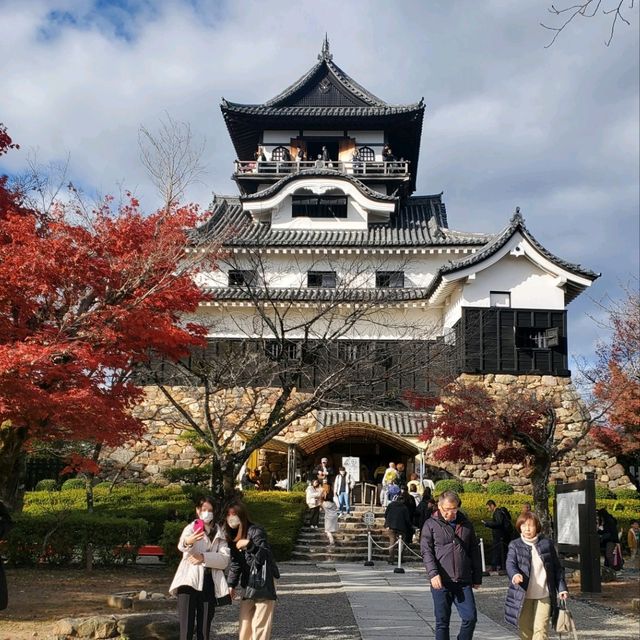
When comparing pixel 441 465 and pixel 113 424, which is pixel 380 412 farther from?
pixel 113 424

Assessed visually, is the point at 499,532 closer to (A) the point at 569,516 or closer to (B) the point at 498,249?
(A) the point at 569,516

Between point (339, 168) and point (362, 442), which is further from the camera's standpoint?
point (339, 168)

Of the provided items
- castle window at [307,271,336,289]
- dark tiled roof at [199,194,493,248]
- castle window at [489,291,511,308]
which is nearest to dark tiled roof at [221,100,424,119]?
dark tiled roof at [199,194,493,248]

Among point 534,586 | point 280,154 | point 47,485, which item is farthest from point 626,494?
point 280,154

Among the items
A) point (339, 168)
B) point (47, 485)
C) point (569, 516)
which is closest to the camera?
point (569, 516)

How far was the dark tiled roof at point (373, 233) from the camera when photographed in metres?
30.4

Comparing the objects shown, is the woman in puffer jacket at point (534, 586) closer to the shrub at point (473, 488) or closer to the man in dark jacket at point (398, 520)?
the man in dark jacket at point (398, 520)

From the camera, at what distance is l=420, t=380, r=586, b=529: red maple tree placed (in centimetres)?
1825

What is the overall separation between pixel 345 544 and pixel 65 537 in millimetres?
7554

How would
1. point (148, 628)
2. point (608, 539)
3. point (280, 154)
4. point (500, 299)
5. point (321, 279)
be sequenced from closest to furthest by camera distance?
1. point (148, 628)
2. point (608, 539)
3. point (500, 299)
4. point (321, 279)
5. point (280, 154)

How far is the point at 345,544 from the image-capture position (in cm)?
1998

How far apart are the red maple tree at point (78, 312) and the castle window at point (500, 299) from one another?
56.4 ft

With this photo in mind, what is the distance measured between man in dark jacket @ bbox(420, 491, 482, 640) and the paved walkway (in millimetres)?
1949

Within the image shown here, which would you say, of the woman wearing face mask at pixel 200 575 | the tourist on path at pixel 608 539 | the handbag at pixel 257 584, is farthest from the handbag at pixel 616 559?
the woman wearing face mask at pixel 200 575
